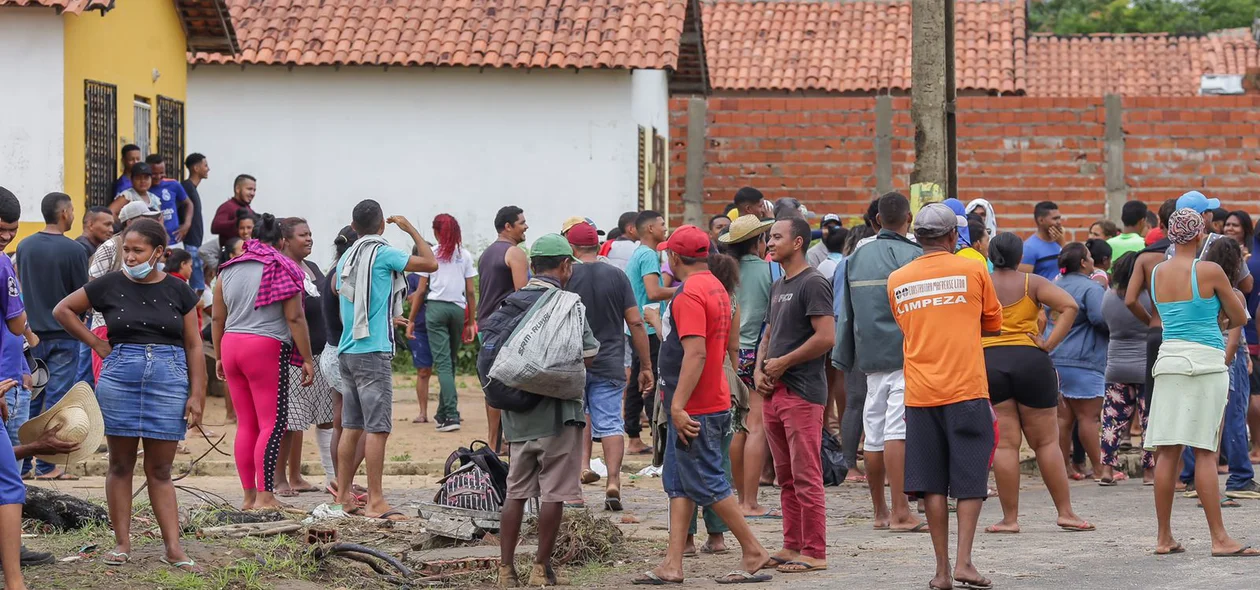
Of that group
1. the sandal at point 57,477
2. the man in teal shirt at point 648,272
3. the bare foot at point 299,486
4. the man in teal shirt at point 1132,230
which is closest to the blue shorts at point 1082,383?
the man in teal shirt at point 648,272

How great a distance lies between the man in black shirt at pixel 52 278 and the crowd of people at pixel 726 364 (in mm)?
20

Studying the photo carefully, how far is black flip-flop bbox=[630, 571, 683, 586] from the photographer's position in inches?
295

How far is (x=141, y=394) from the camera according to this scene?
733 centimetres

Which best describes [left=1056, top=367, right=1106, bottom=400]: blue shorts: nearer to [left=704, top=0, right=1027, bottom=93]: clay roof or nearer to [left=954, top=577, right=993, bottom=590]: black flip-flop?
[left=954, top=577, right=993, bottom=590]: black flip-flop

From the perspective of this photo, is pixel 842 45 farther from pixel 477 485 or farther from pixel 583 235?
pixel 477 485

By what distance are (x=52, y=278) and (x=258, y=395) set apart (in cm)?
256

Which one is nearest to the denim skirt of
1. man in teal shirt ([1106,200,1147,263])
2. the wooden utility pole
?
the wooden utility pole

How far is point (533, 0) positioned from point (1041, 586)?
1509 cm

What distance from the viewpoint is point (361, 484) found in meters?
11.6

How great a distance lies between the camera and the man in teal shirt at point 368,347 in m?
9.26

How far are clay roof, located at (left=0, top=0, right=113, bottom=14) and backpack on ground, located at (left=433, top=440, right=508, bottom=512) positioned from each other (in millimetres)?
7981

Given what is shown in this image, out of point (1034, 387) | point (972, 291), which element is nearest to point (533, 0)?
point (1034, 387)

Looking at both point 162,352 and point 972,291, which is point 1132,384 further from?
point 162,352

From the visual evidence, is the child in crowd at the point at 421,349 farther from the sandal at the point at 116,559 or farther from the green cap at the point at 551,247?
the sandal at the point at 116,559
